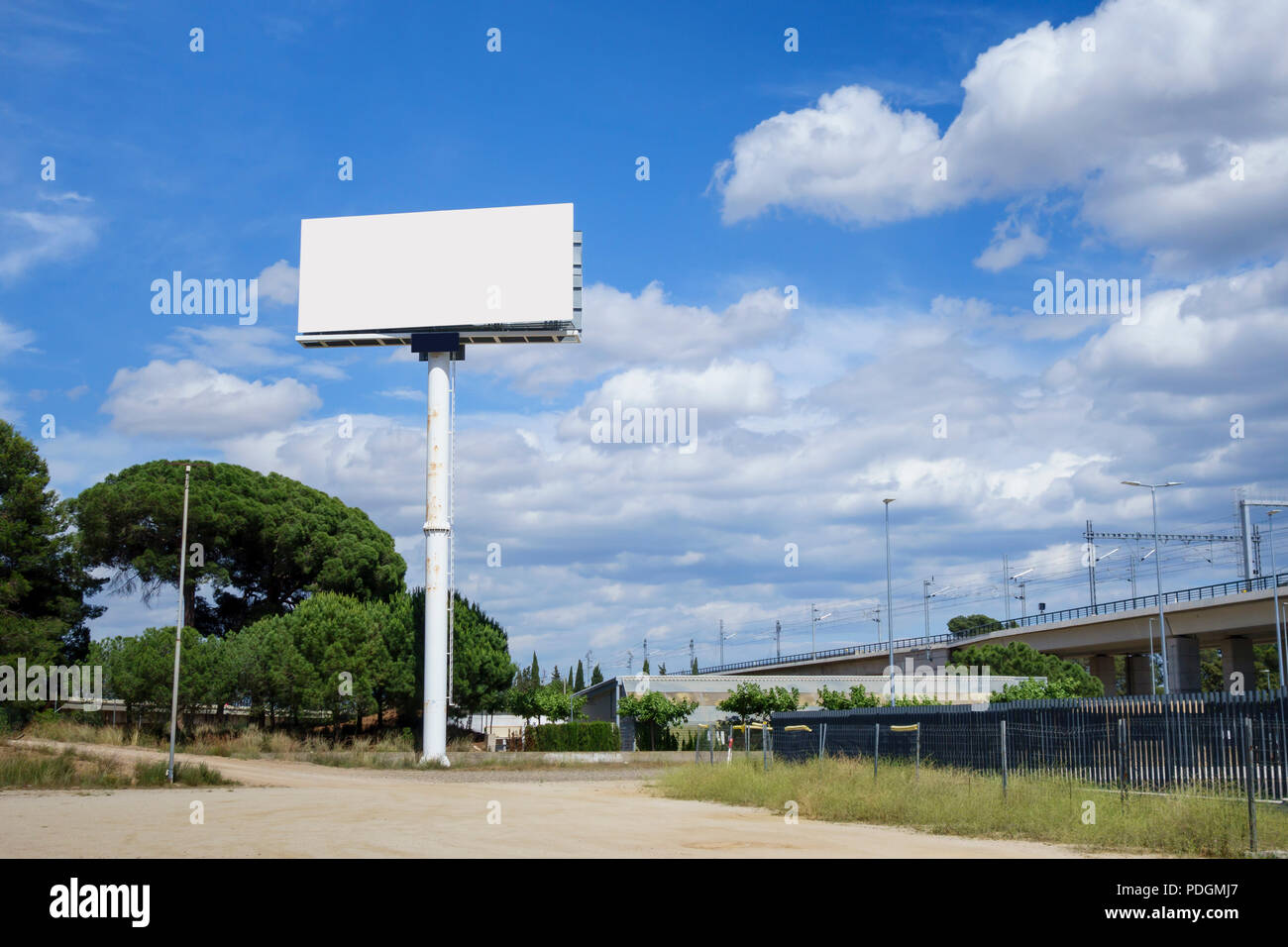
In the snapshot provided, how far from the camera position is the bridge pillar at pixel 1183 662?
223ft

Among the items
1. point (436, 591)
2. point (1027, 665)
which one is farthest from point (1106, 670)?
point (436, 591)

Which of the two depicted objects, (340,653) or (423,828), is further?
(340,653)

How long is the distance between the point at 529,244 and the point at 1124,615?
49190 millimetres

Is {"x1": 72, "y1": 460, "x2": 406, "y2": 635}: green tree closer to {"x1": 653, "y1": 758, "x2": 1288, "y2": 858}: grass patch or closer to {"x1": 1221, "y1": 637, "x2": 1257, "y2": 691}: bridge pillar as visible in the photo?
{"x1": 653, "y1": 758, "x2": 1288, "y2": 858}: grass patch

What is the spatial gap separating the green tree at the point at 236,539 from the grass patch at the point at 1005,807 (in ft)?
129

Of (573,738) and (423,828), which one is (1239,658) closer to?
(573,738)

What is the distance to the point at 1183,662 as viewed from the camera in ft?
226

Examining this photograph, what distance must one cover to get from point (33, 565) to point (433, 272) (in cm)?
2276

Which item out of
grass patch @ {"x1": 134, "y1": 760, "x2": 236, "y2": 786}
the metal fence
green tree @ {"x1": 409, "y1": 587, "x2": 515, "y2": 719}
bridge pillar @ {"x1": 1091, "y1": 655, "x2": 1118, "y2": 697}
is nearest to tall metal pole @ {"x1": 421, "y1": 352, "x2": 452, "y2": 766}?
green tree @ {"x1": 409, "y1": 587, "x2": 515, "y2": 719}

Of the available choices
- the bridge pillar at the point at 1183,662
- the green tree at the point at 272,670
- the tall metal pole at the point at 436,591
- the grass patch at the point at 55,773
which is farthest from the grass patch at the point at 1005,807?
the bridge pillar at the point at 1183,662

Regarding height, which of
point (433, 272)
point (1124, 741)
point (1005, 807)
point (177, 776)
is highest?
point (433, 272)

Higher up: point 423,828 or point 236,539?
point 236,539

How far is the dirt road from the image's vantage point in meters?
15.6

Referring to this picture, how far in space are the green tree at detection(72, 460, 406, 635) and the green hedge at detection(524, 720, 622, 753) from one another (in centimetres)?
1473
